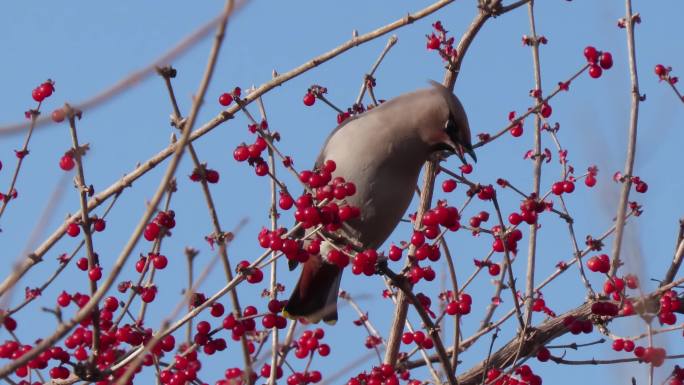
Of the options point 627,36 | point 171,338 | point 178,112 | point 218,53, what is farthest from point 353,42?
point 218,53

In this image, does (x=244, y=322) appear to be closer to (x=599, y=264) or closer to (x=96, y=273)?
(x=96, y=273)

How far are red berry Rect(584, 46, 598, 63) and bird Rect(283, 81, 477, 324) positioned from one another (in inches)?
28.9

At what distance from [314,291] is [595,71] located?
5.45ft

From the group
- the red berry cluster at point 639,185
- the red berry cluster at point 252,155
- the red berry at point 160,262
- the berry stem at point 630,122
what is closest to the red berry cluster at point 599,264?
the berry stem at point 630,122

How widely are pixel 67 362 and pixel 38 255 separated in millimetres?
327

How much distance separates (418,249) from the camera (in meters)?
3.82

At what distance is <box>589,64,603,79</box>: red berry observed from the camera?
4691 millimetres

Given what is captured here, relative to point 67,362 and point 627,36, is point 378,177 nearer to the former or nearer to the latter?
point 627,36

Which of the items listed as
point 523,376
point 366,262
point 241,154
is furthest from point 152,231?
point 523,376

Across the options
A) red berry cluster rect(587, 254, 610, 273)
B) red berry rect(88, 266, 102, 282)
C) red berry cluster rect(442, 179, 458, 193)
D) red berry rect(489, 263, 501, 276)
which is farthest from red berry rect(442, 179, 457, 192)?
red berry rect(88, 266, 102, 282)

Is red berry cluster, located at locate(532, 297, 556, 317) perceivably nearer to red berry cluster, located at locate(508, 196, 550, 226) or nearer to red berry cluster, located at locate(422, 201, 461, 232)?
red berry cluster, located at locate(508, 196, 550, 226)

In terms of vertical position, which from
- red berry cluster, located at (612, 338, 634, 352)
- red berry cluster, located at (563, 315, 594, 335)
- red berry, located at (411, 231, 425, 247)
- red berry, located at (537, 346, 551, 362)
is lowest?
red berry cluster, located at (612, 338, 634, 352)

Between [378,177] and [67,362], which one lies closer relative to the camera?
[67,362]

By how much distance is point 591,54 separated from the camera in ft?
15.3
